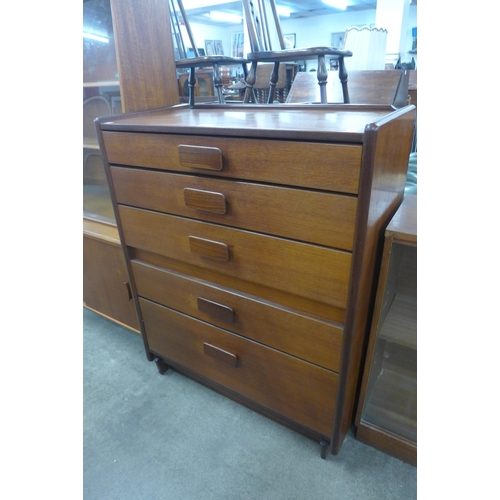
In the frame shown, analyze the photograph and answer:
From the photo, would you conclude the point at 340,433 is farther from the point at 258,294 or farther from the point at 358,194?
the point at 358,194

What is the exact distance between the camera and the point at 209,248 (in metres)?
0.85

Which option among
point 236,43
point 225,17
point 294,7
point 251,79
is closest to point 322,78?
point 251,79

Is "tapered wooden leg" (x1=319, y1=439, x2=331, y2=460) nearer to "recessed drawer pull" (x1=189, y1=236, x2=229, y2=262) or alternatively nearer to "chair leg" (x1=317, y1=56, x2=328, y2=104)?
"recessed drawer pull" (x1=189, y1=236, x2=229, y2=262)

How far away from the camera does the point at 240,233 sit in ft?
2.58

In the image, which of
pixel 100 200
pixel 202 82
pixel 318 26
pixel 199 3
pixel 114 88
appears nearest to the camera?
pixel 114 88

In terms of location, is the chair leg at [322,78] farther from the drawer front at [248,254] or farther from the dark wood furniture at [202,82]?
the dark wood furniture at [202,82]

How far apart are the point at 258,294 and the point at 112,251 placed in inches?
25.2

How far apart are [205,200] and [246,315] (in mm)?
312

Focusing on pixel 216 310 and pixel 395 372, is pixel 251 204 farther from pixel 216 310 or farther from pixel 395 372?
pixel 395 372

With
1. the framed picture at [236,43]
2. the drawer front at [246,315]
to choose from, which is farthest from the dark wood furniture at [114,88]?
the framed picture at [236,43]
